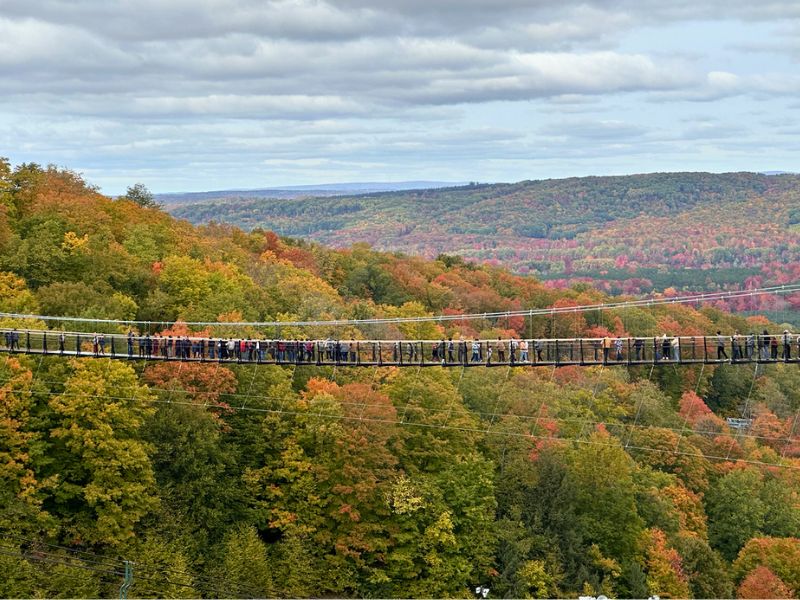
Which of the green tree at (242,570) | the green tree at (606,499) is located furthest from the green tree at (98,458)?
the green tree at (606,499)

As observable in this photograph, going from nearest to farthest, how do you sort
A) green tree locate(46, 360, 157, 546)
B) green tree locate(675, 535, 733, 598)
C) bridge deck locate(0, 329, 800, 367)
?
bridge deck locate(0, 329, 800, 367) < green tree locate(46, 360, 157, 546) < green tree locate(675, 535, 733, 598)

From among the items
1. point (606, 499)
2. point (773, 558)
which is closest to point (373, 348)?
point (606, 499)

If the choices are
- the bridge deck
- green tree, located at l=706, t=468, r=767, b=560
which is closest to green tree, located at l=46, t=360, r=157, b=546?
the bridge deck

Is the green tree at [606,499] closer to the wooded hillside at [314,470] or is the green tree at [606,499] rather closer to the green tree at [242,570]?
the wooded hillside at [314,470]

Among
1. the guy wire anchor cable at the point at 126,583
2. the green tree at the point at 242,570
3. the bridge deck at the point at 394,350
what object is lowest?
the green tree at the point at 242,570

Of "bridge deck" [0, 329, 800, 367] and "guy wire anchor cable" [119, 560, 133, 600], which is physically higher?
"bridge deck" [0, 329, 800, 367]

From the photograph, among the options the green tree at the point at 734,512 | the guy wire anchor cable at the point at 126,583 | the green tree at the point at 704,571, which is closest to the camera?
the guy wire anchor cable at the point at 126,583

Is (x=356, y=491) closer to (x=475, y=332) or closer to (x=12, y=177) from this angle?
(x=12, y=177)

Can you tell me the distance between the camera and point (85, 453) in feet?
179

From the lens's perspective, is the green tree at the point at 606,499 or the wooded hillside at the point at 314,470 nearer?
the wooded hillside at the point at 314,470

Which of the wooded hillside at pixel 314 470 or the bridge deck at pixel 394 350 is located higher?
the bridge deck at pixel 394 350

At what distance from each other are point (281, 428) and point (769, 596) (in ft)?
88.7

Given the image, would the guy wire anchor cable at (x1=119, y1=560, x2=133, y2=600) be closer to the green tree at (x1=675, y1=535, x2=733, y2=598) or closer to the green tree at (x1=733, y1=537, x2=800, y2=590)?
the green tree at (x1=675, y1=535, x2=733, y2=598)

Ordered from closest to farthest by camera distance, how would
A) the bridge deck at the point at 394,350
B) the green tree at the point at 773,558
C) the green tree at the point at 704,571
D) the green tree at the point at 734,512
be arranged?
the bridge deck at the point at 394,350
the green tree at the point at 773,558
the green tree at the point at 704,571
the green tree at the point at 734,512
